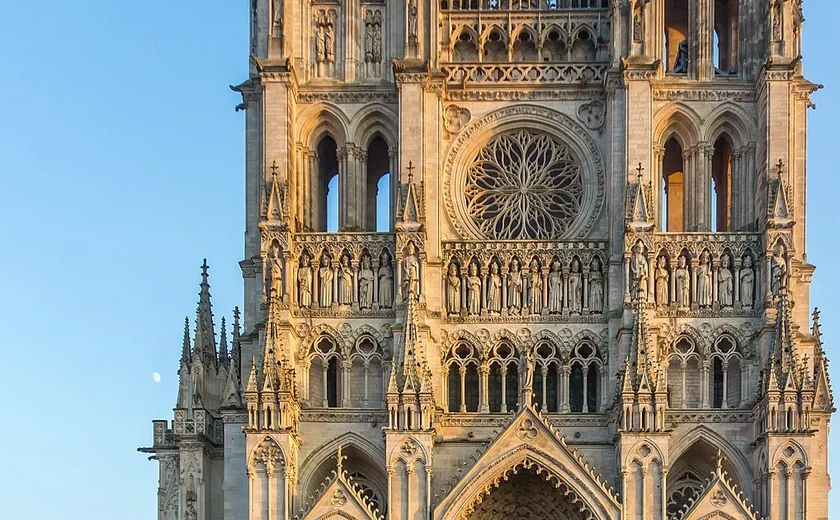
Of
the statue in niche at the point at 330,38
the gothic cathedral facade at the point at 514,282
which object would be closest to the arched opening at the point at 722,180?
the gothic cathedral facade at the point at 514,282

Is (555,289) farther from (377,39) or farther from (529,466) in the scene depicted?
(377,39)

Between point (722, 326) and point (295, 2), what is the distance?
15599 millimetres

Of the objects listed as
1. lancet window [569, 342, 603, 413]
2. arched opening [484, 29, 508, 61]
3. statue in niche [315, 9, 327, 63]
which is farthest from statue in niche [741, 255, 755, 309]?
statue in niche [315, 9, 327, 63]

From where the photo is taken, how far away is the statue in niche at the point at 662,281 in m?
45.8

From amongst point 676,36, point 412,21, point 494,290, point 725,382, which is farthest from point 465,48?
point 725,382

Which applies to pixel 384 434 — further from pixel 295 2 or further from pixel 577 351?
pixel 295 2

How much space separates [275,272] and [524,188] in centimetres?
799

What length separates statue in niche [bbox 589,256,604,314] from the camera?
46219mm

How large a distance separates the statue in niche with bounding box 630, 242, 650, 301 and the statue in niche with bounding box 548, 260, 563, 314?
2147 millimetres

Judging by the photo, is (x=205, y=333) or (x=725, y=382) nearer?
(x=725, y=382)

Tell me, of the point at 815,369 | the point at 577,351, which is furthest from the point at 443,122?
the point at 815,369

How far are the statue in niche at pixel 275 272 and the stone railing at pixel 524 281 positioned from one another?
461 cm

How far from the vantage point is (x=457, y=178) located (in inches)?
1891

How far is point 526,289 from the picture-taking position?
1826 inches
